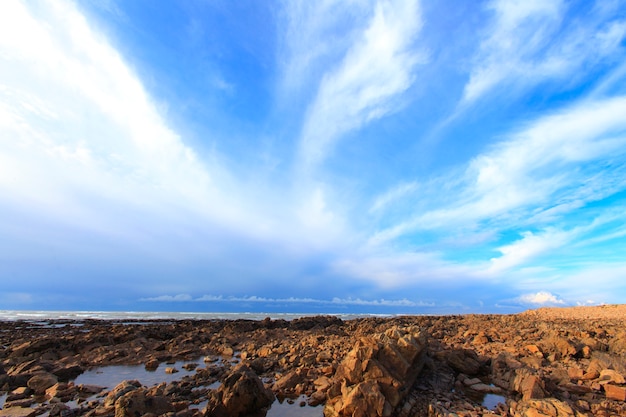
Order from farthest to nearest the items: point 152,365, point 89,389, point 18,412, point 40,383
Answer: point 152,365 → point 40,383 → point 89,389 → point 18,412

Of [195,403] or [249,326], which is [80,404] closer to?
[195,403]

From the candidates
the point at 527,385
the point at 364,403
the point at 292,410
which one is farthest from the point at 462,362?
the point at 292,410

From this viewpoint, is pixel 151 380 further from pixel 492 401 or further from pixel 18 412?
pixel 492 401

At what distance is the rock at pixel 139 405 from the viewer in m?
8.28

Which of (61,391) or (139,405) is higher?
(139,405)

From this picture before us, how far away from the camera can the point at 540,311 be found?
46.3 metres

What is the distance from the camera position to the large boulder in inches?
326

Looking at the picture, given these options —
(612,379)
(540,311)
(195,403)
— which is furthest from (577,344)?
(540,311)

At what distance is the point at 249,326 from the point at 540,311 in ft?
140

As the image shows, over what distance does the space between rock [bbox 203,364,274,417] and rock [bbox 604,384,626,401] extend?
10134 mm

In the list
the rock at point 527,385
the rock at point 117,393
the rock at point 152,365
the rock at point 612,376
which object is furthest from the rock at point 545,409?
the rock at point 152,365

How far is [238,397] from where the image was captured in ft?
29.1

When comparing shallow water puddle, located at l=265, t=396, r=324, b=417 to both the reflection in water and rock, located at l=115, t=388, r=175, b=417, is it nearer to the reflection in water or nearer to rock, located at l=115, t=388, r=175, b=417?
the reflection in water

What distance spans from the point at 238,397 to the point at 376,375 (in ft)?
13.0
